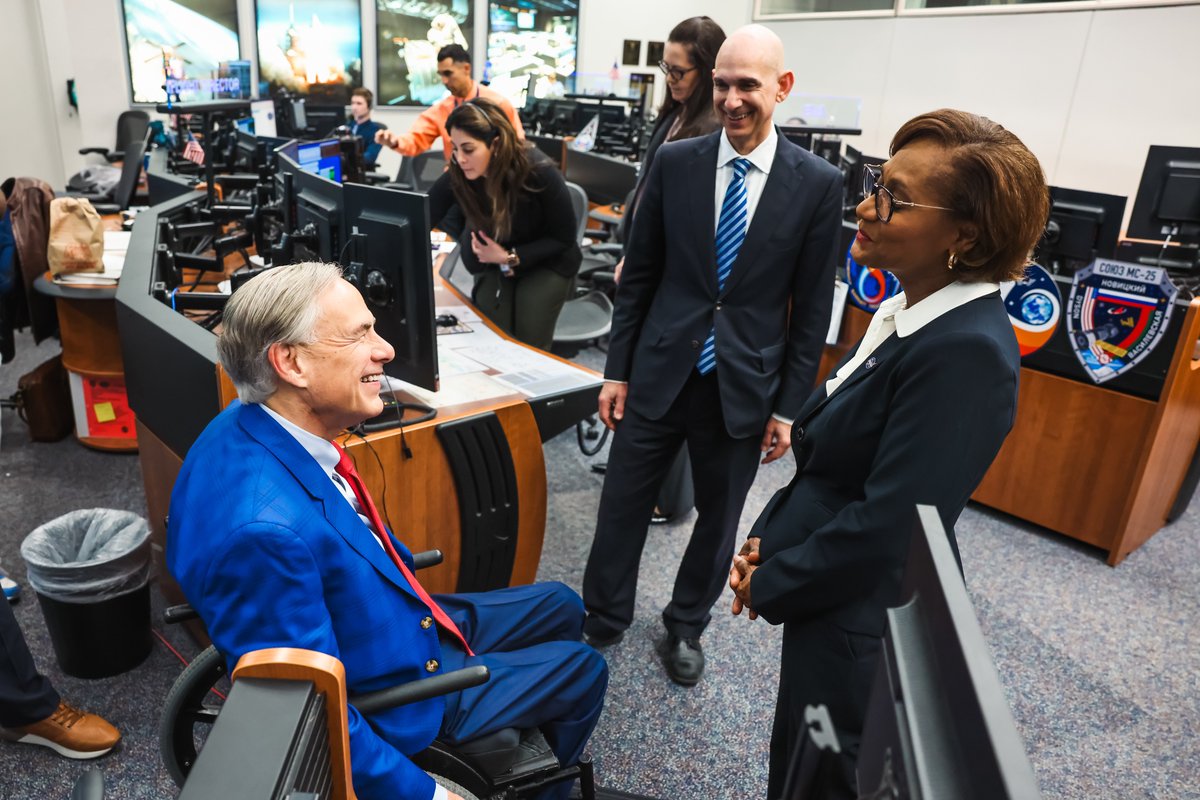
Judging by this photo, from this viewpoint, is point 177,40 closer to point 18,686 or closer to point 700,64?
point 700,64

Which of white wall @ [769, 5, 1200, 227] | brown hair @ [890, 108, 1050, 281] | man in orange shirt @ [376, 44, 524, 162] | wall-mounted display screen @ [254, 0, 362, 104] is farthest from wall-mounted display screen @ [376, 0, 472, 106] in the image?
brown hair @ [890, 108, 1050, 281]

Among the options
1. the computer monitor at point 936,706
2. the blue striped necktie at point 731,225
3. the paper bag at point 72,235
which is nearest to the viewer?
the computer monitor at point 936,706

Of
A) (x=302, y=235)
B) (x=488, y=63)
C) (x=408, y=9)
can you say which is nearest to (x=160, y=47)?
(x=408, y=9)

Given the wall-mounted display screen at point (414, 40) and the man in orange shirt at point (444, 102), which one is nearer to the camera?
the man in orange shirt at point (444, 102)

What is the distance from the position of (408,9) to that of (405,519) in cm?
804

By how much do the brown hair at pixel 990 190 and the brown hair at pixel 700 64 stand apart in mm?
1238

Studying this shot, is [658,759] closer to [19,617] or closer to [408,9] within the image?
[19,617]

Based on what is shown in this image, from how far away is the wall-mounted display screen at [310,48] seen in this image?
26.3ft

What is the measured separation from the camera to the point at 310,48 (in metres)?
8.23

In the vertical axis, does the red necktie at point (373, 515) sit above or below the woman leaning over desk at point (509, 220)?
below

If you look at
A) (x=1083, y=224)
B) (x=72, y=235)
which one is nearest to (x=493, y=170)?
(x=72, y=235)

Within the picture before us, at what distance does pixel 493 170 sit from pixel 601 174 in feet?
8.99

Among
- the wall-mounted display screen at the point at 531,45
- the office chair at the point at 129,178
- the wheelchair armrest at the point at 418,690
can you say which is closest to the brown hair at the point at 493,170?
the wheelchair armrest at the point at 418,690

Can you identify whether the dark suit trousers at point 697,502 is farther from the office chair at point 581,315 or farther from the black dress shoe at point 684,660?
the office chair at point 581,315
